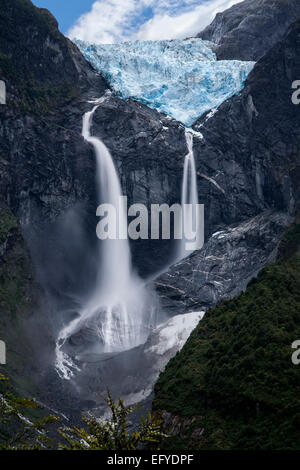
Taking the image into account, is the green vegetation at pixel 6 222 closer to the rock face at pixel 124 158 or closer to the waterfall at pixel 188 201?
the rock face at pixel 124 158

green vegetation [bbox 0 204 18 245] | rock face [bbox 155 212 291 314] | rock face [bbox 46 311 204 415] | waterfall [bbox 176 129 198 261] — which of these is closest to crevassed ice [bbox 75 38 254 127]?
waterfall [bbox 176 129 198 261]

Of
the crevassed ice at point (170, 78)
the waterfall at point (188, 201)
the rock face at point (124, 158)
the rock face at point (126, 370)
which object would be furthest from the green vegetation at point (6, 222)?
the crevassed ice at point (170, 78)

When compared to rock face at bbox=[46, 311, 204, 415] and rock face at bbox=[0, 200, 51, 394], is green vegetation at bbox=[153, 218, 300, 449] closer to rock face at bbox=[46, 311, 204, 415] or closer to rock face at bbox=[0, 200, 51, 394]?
rock face at bbox=[46, 311, 204, 415]

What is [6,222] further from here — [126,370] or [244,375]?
[244,375]

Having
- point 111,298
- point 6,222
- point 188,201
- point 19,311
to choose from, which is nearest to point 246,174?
point 188,201
